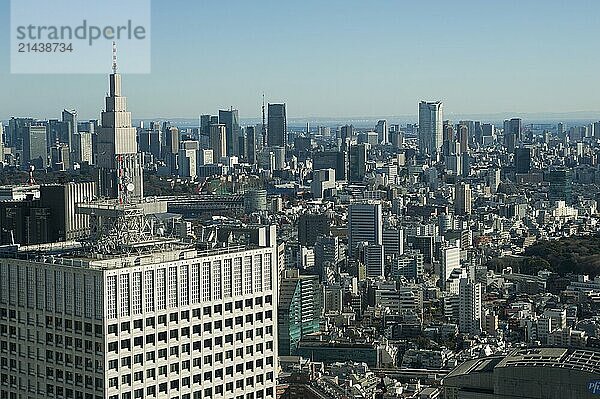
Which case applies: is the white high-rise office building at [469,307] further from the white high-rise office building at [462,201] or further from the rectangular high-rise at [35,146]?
the white high-rise office building at [462,201]

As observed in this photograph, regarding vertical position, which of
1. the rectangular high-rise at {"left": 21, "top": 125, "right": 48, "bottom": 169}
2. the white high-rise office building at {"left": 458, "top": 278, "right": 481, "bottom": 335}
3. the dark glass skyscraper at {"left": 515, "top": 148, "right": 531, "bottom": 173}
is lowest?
the white high-rise office building at {"left": 458, "top": 278, "right": 481, "bottom": 335}

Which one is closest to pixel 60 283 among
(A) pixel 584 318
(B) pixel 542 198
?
(A) pixel 584 318

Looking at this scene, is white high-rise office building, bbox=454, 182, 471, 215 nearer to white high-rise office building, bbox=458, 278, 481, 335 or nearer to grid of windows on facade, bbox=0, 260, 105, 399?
white high-rise office building, bbox=458, 278, 481, 335

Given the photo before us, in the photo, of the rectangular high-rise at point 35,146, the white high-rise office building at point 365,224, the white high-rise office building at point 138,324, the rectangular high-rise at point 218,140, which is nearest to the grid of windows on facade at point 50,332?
the white high-rise office building at point 138,324

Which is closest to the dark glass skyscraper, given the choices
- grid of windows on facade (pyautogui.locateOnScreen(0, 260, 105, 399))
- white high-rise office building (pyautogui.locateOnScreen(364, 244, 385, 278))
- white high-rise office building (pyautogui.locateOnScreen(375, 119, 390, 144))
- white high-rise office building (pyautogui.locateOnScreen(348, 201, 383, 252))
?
white high-rise office building (pyautogui.locateOnScreen(375, 119, 390, 144))

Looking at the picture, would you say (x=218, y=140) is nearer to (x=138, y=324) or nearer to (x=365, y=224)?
(x=365, y=224)

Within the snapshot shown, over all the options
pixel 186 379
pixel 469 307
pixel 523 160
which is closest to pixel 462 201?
pixel 523 160

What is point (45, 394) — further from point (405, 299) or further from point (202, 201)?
point (202, 201)
